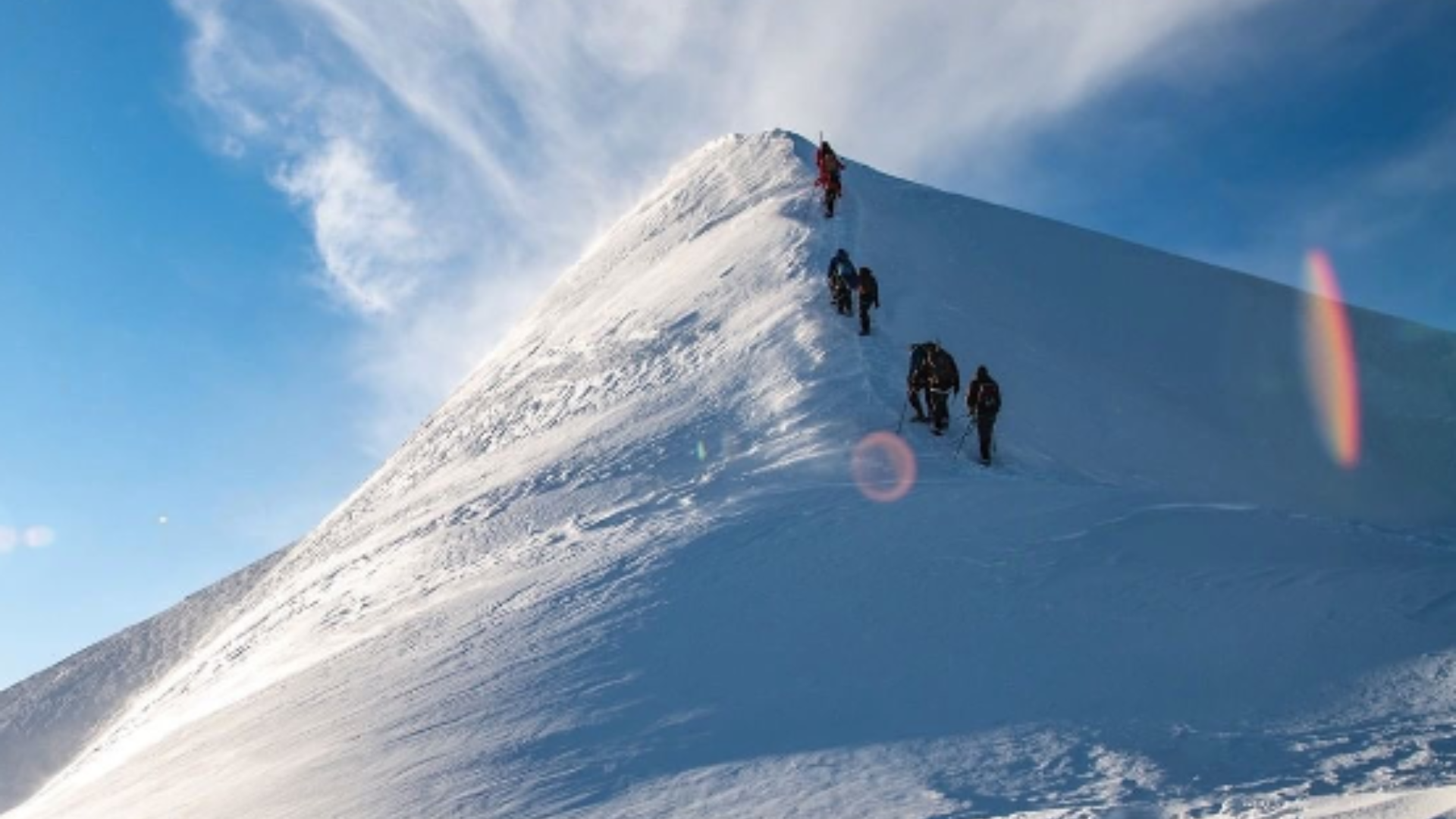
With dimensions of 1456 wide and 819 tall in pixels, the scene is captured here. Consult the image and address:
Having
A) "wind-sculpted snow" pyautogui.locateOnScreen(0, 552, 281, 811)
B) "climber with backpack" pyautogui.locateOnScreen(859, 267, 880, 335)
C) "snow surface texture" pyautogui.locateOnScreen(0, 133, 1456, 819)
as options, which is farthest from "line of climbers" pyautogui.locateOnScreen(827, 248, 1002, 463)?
"wind-sculpted snow" pyautogui.locateOnScreen(0, 552, 281, 811)

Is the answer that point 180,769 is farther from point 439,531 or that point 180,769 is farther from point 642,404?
point 642,404

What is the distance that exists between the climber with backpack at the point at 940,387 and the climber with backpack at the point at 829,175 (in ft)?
39.4

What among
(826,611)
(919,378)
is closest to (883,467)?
(919,378)

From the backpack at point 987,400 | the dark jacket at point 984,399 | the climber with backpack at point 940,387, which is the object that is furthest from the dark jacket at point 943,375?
the backpack at point 987,400

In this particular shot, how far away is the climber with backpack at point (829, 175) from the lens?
25.7 m

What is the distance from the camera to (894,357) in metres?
17.0

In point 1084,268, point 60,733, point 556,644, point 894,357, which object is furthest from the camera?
point 1084,268

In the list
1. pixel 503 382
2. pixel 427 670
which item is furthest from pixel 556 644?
pixel 503 382

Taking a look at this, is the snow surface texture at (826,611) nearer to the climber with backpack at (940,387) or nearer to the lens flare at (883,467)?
the lens flare at (883,467)

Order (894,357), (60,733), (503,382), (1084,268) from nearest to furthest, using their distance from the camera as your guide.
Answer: (894,357) < (60,733) < (503,382) < (1084,268)

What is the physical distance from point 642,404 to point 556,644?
875 cm

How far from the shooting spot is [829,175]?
26.0 meters

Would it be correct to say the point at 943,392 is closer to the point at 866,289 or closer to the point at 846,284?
the point at 866,289

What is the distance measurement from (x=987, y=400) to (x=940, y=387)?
2.33ft
